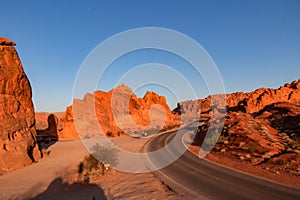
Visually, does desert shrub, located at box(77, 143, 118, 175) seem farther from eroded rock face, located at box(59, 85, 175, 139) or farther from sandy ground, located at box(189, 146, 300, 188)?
eroded rock face, located at box(59, 85, 175, 139)

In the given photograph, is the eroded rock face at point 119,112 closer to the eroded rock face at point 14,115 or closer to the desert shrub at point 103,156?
the eroded rock face at point 14,115

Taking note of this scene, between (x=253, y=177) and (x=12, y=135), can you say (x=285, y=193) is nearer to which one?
(x=253, y=177)

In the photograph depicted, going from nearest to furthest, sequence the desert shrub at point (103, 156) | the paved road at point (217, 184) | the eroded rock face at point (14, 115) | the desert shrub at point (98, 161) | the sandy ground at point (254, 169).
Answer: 1. the paved road at point (217, 184)
2. the sandy ground at point (254, 169)
3. the desert shrub at point (98, 161)
4. the desert shrub at point (103, 156)
5. the eroded rock face at point (14, 115)

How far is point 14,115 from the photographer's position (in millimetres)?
19891

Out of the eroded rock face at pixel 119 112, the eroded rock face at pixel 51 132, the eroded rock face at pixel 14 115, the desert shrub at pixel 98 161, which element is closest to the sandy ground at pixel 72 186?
the desert shrub at pixel 98 161

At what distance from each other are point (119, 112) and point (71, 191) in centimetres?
4292

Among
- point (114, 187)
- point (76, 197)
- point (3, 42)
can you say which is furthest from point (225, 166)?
point (3, 42)

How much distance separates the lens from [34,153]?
20.8 meters

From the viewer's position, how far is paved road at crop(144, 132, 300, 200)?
998cm

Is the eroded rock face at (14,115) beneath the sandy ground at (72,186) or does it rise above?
above

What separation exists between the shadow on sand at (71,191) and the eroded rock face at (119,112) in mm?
25782

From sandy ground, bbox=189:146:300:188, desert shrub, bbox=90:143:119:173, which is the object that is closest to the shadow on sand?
desert shrub, bbox=90:143:119:173

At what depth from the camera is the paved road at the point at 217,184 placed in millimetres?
9977

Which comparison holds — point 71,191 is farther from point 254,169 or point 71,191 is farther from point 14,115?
point 254,169
